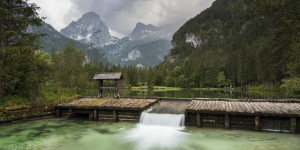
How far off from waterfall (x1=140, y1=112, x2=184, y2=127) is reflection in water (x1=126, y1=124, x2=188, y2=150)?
0.47m

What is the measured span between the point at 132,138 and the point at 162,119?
13.4 feet

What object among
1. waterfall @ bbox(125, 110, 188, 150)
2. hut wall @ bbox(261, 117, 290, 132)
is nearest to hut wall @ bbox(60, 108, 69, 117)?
waterfall @ bbox(125, 110, 188, 150)

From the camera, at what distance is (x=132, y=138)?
1277 centimetres

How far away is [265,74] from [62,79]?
64.4m

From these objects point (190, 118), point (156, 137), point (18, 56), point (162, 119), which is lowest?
point (156, 137)

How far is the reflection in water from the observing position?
37.5ft

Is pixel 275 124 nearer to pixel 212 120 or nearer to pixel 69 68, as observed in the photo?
pixel 212 120

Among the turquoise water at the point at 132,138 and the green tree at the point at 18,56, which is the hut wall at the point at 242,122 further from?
the green tree at the point at 18,56

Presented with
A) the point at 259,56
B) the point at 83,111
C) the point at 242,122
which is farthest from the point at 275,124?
the point at 259,56

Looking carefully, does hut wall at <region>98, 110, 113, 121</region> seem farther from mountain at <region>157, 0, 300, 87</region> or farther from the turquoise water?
mountain at <region>157, 0, 300, 87</region>

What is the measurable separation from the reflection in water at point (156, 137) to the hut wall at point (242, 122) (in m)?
4.28

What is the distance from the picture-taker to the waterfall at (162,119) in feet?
50.2

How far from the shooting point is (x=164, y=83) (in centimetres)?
12450

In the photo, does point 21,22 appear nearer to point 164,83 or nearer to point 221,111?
point 221,111
